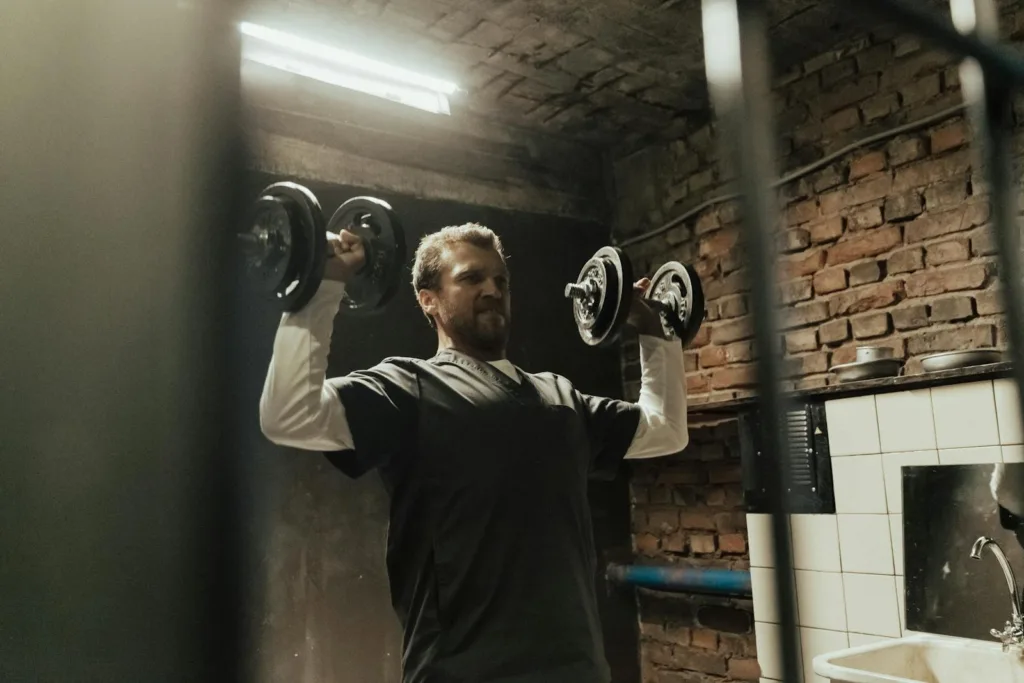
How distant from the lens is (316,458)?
2.19 meters

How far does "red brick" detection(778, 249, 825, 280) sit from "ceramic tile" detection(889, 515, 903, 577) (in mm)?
A: 757

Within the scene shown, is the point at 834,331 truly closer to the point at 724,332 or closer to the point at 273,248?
the point at 724,332

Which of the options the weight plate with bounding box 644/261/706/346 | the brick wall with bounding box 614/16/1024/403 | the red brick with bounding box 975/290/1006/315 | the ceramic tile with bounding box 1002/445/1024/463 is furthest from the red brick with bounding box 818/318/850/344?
the weight plate with bounding box 644/261/706/346

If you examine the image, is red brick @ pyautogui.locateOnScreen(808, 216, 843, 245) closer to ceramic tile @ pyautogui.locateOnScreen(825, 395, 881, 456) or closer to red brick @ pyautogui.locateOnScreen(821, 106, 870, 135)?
red brick @ pyautogui.locateOnScreen(821, 106, 870, 135)

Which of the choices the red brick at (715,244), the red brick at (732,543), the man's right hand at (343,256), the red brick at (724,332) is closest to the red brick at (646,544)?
the red brick at (732,543)

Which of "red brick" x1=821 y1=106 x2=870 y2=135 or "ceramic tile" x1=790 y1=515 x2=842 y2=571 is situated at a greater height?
"red brick" x1=821 y1=106 x2=870 y2=135

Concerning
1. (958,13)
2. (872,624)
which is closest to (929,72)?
(872,624)

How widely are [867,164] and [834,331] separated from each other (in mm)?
466

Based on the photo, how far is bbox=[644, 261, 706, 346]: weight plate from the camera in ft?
4.90

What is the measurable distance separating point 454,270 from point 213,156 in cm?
105

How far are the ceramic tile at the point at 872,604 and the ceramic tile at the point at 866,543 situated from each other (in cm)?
2

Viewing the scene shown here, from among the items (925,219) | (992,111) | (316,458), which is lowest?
(316,458)

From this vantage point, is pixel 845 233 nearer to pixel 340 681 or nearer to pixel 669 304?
pixel 669 304

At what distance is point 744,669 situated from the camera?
240 centimetres
